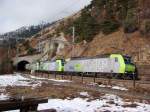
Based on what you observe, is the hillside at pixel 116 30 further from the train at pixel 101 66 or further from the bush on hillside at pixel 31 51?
the bush on hillside at pixel 31 51

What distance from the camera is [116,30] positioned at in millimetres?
75375

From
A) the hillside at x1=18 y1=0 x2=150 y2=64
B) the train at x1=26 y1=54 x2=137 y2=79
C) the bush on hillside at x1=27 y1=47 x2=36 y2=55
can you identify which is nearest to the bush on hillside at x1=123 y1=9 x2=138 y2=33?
Answer: the hillside at x1=18 y1=0 x2=150 y2=64

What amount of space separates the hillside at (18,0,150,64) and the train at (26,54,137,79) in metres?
7.14

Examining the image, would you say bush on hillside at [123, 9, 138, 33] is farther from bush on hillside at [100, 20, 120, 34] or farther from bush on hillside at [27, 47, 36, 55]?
bush on hillside at [27, 47, 36, 55]

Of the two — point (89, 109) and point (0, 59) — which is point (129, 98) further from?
point (0, 59)

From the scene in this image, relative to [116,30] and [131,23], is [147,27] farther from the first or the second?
[116,30]

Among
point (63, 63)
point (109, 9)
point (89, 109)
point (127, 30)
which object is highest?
point (109, 9)

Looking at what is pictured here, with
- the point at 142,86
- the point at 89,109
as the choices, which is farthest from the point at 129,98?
the point at 142,86

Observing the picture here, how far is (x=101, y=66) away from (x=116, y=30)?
27.9 m

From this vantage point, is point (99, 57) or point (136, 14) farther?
point (136, 14)

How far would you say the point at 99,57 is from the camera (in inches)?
1988

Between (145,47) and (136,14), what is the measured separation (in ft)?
40.7

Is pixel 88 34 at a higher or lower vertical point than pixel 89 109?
higher

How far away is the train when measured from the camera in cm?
4291
